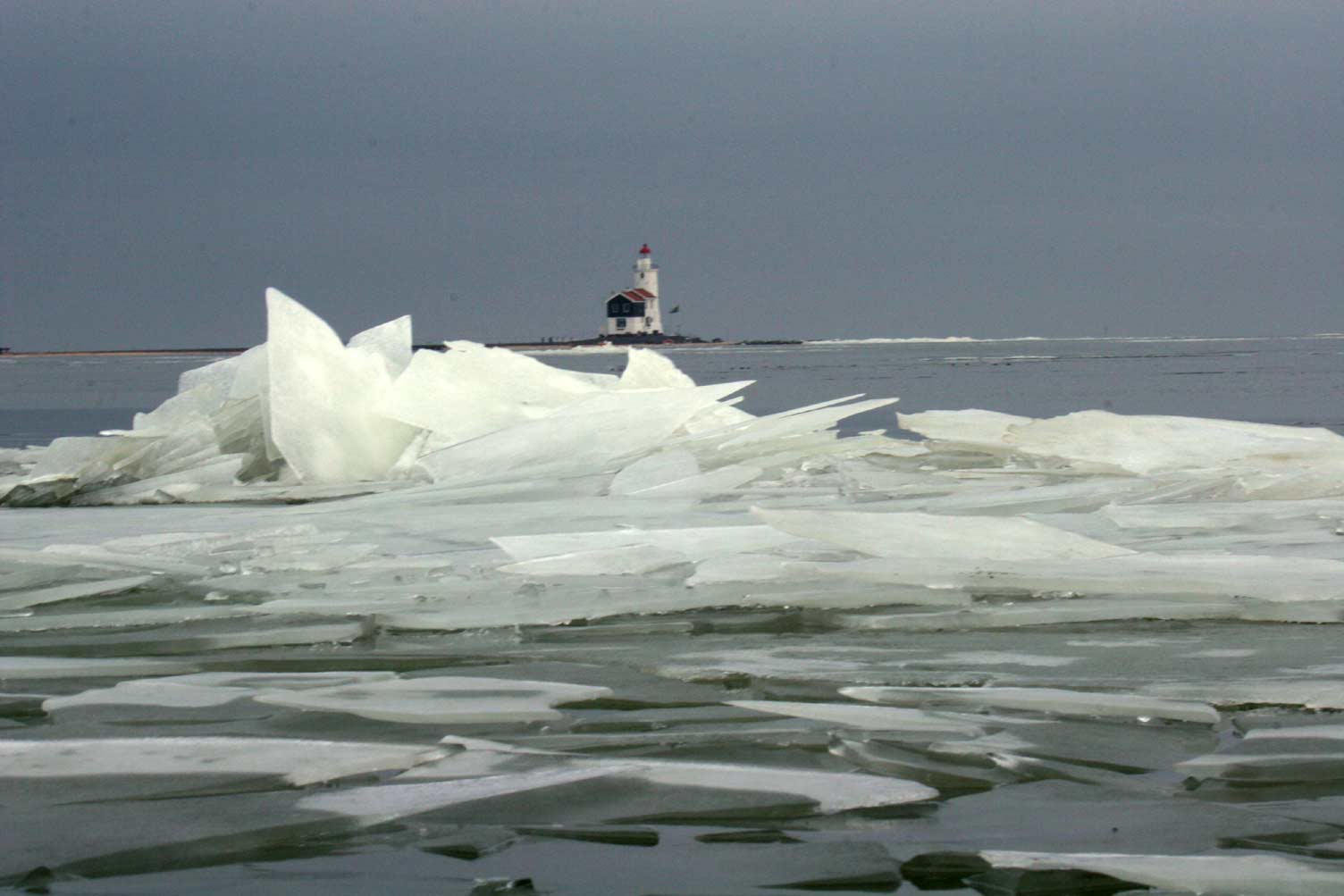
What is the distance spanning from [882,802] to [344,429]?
12.3 feet

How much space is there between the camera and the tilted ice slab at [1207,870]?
1104 millimetres

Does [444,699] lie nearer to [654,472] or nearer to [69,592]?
[69,592]

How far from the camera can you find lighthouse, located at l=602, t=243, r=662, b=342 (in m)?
92.9

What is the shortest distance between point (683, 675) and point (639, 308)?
3606 inches

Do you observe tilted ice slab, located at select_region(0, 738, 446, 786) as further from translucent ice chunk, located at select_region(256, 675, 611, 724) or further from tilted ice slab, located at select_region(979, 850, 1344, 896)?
tilted ice slab, located at select_region(979, 850, 1344, 896)

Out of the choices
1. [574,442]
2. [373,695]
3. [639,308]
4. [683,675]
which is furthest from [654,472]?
[639,308]

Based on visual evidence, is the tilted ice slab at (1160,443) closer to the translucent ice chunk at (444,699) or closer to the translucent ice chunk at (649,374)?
the translucent ice chunk at (649,374)

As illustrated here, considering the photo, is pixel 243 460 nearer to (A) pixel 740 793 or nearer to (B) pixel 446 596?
(B) pixel 446 596

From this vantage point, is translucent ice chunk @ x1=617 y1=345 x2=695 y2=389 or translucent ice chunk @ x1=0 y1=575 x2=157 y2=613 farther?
translucent ice chunk @ x1=617 y1=345 x2=695 y2=389

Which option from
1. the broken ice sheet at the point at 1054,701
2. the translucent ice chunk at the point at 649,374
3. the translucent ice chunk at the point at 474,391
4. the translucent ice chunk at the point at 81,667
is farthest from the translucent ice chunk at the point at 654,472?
the broken ice sheet at the point at 1054,701

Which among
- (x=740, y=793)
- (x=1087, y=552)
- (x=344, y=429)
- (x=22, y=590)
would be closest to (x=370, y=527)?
(x=22, y=590)

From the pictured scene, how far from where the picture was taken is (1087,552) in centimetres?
262

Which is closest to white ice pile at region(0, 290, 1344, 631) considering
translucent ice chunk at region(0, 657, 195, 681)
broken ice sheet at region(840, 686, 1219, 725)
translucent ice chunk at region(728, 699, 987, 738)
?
translucent ice chunk at region(0, 657, 195, 681)

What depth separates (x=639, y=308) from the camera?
305 ft
